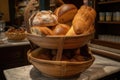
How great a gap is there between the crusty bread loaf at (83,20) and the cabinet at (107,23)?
1874 millimetres

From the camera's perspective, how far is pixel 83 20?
0.69m

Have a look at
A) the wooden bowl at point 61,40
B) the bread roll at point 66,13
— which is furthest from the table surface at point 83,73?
the bread roll at point 66,13

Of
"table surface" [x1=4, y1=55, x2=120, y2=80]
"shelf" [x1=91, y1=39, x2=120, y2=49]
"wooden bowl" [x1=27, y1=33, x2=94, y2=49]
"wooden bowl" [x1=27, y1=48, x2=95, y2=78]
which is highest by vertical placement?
"wooden bowl" [x1=27, y1=33, x2=94, y2=49]

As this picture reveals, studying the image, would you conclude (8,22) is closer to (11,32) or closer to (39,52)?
(11,32)

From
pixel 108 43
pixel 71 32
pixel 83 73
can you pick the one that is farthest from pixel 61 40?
pixel 108 43

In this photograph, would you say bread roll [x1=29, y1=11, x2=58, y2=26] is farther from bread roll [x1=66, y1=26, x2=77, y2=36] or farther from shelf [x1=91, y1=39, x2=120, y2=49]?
shelf [x1=91, y1=39, x2=120, y2=49]

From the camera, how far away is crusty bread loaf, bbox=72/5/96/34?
67 centimetres

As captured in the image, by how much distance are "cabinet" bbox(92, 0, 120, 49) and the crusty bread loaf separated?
1.87 m

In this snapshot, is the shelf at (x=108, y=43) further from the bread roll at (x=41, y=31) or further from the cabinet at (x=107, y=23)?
the bread roll at (x=41, y=31)

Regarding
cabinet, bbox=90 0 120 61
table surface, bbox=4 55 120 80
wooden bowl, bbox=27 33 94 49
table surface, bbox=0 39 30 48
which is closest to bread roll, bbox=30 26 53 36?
wooden bowl, bbox=27 33 94 49

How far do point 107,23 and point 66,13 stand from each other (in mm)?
2181

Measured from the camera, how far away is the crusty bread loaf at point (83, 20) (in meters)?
0.67

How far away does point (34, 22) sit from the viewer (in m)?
0.71

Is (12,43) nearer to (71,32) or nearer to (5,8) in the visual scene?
(71,32)
